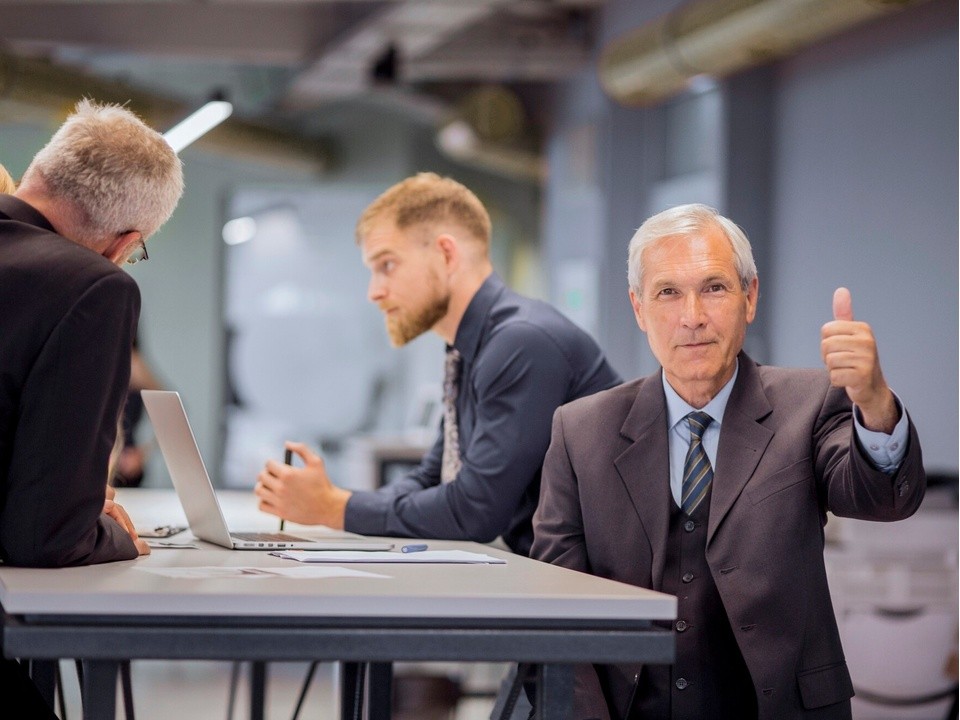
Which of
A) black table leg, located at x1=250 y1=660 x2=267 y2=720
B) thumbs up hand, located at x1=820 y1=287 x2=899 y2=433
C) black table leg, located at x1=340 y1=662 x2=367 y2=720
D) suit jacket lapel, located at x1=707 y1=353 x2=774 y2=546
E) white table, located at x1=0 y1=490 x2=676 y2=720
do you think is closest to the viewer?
white table, located at x1=0 y1=490 x2=676 y2=720

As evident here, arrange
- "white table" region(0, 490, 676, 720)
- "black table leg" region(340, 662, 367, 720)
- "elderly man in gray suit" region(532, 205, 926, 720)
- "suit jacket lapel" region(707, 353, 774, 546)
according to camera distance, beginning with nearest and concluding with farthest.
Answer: "white table" region(0, 490, 676, 720) < "elderly man in gray suit" region(532, 205, 926, 720) < "suit jacket lapel" region(707, 353, 774, 546) < "black table leg" region(340, 662, 367, 720)

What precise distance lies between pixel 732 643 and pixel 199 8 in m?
7.87

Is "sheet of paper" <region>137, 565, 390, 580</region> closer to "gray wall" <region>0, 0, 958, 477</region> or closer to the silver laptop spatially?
the silver laptop

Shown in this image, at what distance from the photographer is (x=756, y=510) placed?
212 cm

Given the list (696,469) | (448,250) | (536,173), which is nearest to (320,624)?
(696,469)

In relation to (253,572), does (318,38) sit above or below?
above

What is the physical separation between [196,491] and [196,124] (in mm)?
978

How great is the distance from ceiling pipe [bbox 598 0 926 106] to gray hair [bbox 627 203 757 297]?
298 cm

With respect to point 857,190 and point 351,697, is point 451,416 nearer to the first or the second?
point 351,697

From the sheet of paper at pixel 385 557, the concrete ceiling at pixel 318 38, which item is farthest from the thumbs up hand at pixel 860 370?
the concrete ceiling at pixel 318 38

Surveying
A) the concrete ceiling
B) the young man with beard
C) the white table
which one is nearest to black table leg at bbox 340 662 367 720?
the young man with beard

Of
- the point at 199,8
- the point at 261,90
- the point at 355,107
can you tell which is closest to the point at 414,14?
the point at 199,8

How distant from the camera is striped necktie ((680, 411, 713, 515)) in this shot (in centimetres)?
219

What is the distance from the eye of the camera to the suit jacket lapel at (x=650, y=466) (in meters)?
2.14
